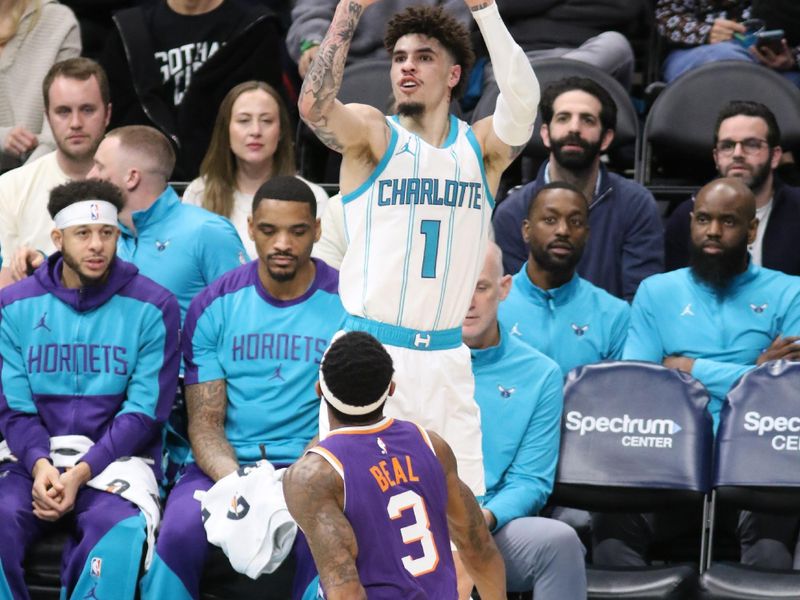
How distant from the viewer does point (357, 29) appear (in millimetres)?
8445

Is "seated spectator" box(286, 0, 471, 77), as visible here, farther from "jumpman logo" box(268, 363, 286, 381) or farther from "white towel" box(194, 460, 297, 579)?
"white towel" box(194, 460, 297, 579)

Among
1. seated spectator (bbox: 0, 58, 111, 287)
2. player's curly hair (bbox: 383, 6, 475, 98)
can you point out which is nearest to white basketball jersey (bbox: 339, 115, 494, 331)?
player's curly hair (bbox: 383, 6, 475, 98)

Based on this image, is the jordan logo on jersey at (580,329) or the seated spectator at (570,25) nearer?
the jordan logo on jersey at (580,329)

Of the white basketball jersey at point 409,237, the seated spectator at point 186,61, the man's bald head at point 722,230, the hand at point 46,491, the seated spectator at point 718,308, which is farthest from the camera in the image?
the seated spectator at point 186,61

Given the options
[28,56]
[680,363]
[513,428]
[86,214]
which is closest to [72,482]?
[86,214]

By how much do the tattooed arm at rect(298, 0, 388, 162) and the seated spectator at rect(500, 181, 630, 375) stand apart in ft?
5.50

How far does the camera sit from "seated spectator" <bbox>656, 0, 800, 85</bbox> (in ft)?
26.9

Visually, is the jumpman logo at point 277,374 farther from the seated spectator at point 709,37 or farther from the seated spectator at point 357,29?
the seated spectator at point 709,37

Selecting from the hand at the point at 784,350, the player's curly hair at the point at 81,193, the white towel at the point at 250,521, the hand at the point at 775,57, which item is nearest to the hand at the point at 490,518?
the white towel at the point at 250,521

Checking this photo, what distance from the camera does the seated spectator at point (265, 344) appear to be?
6.09 meters

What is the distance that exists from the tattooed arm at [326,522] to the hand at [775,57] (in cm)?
482

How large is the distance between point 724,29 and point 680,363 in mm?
2543

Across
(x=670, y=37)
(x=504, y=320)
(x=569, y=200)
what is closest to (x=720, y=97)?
(x=670, y=37)

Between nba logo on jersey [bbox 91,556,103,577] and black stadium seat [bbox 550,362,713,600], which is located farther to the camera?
black stadium seat [bbox 550,362,713,600]
